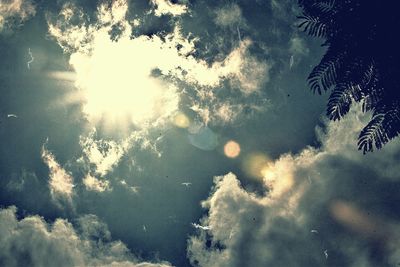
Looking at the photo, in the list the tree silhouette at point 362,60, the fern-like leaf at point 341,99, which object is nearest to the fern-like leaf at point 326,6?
the tree silhouette at point 362,60

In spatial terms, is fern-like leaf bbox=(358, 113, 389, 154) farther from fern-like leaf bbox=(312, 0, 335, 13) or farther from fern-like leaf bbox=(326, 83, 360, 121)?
fern-like leaf bbox=(312, 0, 335, 13)

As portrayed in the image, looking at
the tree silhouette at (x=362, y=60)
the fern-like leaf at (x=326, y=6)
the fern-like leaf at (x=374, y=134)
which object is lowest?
the fern-like leaf at (x=374, y=134)

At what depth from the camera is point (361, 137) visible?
20.3 ft

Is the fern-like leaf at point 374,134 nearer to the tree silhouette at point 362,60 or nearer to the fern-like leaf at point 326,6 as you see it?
the tree silhouette at point 362,60

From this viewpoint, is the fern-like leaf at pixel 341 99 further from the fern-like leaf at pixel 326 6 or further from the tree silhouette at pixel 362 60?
the fern-like leaf at pixel 326 6

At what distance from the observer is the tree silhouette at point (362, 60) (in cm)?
612

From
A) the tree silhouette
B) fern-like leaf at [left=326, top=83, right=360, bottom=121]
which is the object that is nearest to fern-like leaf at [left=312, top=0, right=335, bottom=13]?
the tree silhouette

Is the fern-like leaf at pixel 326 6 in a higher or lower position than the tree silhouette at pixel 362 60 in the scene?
higher

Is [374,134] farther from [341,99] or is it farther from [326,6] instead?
[326,6]

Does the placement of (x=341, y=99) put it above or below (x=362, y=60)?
below

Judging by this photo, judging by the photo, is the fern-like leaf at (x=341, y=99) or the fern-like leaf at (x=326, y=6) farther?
the fern-like leaf at (x=326, y=6)

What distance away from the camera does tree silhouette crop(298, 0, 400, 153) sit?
6117 mm

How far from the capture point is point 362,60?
6562 millimetres

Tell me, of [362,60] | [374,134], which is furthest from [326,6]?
[374,134]
